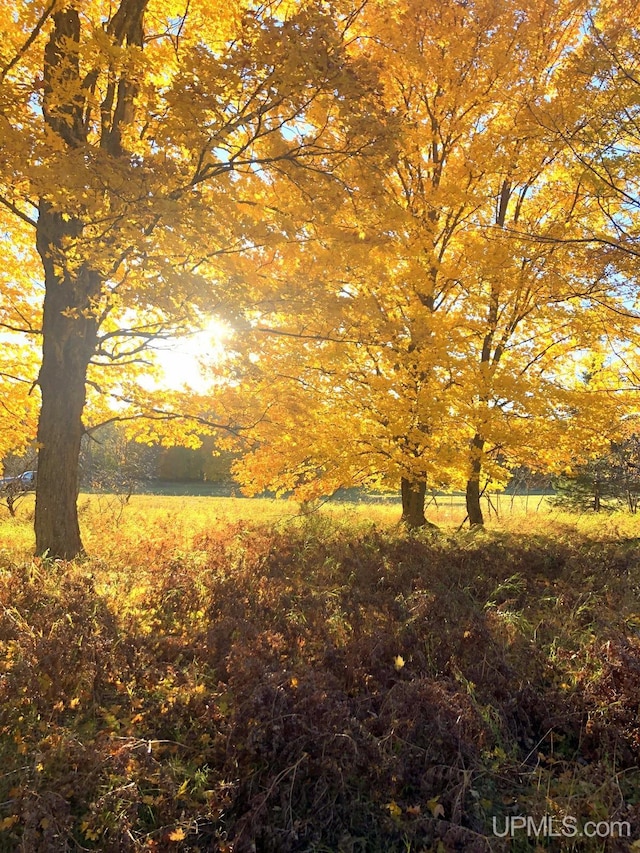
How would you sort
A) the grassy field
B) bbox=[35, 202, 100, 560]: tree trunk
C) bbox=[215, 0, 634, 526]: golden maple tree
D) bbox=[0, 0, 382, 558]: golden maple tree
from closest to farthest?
the grassy field < bbox=[0, 0, 382, 558]: golden maple tree < bbox=[35, 202, 100, 560]: tree trunk < bbox=[215, 0, 634, 526]: golden maple tree

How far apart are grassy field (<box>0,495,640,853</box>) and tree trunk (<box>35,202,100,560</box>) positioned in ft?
4.47

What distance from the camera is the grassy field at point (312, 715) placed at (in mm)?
2506

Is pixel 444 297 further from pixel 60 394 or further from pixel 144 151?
pixel 60 394

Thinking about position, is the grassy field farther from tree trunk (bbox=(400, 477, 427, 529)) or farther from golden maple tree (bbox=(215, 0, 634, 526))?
tree trunk (bbox=(400, 477, 427, 529))

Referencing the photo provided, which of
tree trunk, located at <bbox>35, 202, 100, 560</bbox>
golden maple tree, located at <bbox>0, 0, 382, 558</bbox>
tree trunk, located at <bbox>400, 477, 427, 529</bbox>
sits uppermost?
golden maple tree, located at <bbox>0, 0, 382, 558</bbox>

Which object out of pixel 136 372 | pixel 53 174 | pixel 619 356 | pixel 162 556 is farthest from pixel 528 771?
pixel 619 356

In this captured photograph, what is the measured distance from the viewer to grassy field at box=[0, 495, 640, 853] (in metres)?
2.51

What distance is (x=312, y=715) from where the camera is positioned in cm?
304

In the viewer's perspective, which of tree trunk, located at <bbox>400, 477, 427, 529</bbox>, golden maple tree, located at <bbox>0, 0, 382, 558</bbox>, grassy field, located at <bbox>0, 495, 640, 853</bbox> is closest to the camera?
grassy field, located at <bbox>0, 495, 640, 853</bbox>

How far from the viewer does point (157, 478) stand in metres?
51.9

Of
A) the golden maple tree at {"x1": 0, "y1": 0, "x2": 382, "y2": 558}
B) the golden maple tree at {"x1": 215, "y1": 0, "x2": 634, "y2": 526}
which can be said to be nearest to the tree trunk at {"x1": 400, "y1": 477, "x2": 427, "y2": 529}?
the golden maple tree at {"x1": 215, "y1": 0, "x2": 634, "y2": 526}

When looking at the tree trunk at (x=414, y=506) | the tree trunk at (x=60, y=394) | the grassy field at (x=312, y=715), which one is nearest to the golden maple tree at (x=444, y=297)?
the tree trunk at (x=414, y=506)

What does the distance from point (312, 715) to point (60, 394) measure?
19.2ft

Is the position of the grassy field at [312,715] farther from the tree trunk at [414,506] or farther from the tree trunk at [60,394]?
the tree trunk at [414,506]
